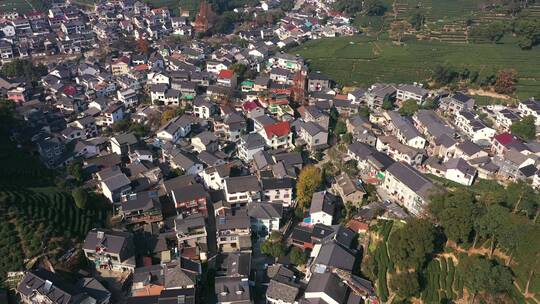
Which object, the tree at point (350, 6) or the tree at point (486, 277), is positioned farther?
the tree at point (350, 6)

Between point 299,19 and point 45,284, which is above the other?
point 299,19

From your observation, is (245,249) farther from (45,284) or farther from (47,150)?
(47,150)

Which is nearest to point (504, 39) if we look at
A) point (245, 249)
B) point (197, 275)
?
point (245, 249)

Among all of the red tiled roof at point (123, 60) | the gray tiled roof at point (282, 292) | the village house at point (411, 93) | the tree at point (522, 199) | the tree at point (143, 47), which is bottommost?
the gray tiled roof at point (282, 292)

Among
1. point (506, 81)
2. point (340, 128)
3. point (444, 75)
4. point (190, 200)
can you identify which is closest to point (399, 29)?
point (444, 75)

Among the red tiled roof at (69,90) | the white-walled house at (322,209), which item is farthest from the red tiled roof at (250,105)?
the red tiled roof at (69,90)

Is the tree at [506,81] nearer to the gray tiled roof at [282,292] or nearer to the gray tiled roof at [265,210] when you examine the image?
the gray tiled roof at [265,210]

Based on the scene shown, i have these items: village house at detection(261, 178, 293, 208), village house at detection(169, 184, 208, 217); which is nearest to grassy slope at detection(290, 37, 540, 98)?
village house at detection(261, 178, 293, 208)
